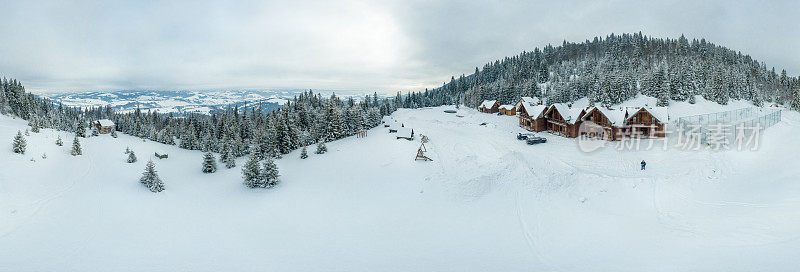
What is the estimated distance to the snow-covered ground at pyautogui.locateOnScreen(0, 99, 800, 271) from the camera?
50.4 feet

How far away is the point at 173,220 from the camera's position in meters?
22.2

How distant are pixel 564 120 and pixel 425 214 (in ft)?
123

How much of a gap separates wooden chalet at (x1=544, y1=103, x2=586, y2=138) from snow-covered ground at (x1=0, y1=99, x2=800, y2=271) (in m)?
11.2

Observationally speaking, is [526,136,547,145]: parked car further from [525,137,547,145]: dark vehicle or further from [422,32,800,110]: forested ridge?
[422,32,800,110]: forested ridge

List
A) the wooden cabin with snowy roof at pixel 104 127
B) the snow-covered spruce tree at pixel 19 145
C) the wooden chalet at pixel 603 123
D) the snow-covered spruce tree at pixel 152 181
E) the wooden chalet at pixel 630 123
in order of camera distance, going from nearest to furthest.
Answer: the snow-covered spruce tree at pixel 19 145 → the snow-covered spruce tree at pixel 152 181 → the wooden chalet at pixel 630 123 → the wooden chalet at pixel 603 123 → the wooden cabin with snowy roof at pixel 104 127

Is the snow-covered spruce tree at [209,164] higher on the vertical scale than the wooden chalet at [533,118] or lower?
lower

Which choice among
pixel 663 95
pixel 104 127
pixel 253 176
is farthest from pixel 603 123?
pixel 104 127

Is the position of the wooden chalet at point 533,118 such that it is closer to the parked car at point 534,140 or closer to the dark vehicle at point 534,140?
the dark vehicle at point 534,140

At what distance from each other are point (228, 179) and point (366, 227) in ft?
73.3

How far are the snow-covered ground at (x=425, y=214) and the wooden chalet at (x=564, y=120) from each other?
11152 mm

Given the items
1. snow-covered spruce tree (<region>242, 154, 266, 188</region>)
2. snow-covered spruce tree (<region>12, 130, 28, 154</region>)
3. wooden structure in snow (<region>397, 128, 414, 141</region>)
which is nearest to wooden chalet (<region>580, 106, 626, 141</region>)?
wooden structure in snow (<region>397, 128, 414, 141</region>)

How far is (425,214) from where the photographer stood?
877 inches

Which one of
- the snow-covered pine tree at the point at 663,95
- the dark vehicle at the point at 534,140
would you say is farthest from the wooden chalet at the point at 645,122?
the snow-covered pine tree at the point at 663,95

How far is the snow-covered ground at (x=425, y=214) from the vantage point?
50.4ft
